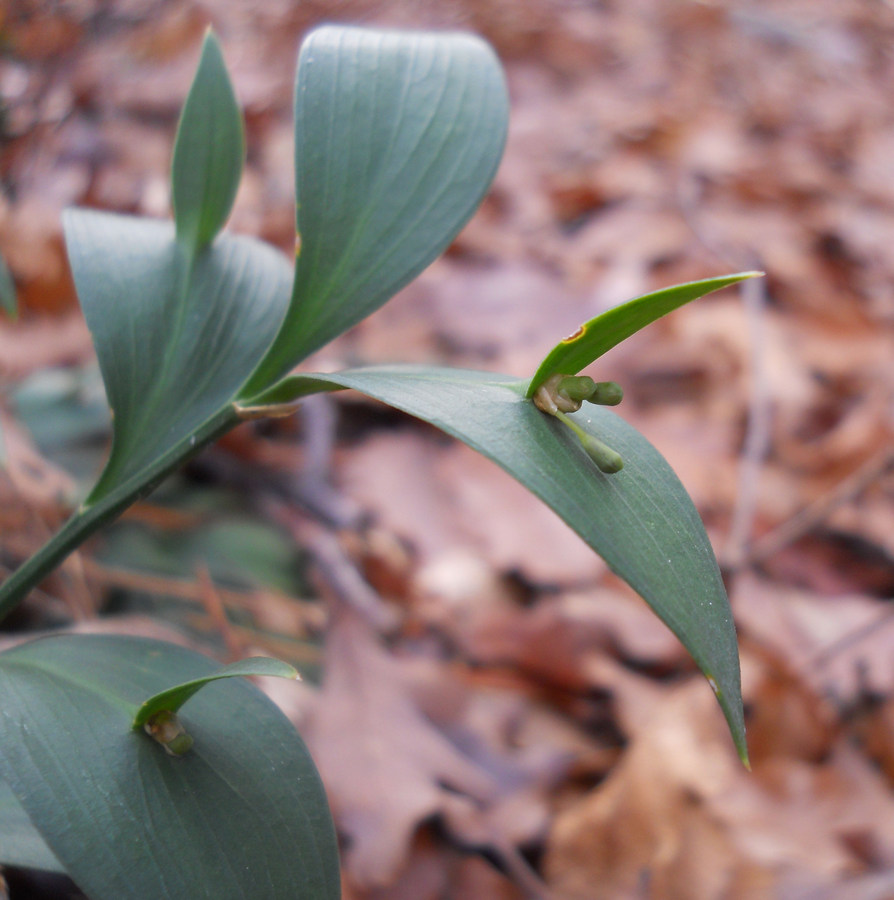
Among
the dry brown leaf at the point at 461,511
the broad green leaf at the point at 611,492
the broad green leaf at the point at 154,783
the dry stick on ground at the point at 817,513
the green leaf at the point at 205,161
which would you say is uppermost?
the green leaf at the point at 205,161

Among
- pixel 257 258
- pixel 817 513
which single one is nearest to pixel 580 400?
pixel 257 258

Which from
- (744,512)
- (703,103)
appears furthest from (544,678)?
(703,103)

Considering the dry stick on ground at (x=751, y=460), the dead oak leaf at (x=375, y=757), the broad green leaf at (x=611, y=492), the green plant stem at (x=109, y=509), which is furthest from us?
the dry stick on ground at (x=751, y=460)

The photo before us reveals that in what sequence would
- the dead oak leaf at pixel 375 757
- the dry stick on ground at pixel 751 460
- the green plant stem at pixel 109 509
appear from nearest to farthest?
the green plant stem at pixel 109 509
the dead oak leaf at pixel 375 757
the dry stick on ground at pixel 751 460

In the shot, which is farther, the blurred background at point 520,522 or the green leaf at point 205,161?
the blurred background at point 520,522

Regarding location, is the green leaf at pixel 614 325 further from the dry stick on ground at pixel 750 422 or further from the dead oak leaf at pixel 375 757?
the dry stick on ground at pixel 750 422

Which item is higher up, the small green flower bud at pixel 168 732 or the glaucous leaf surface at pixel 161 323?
the glaucous leaf surface at pixel 161 323

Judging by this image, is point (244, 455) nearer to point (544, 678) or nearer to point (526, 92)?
point (544, 678)

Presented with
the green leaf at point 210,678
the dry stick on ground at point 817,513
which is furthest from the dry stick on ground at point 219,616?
the dry stick on ground at point 817,513
